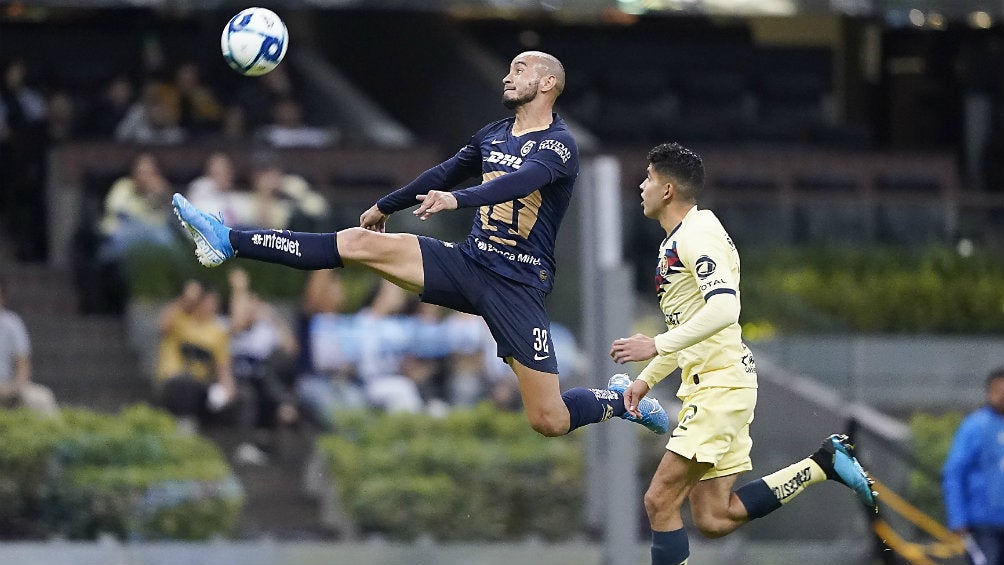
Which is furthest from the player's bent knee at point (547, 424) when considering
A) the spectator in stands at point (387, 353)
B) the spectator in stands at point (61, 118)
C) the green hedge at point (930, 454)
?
the spectator in stands at point (61, 118)

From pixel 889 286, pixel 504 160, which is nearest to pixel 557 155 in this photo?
pixel 504 160

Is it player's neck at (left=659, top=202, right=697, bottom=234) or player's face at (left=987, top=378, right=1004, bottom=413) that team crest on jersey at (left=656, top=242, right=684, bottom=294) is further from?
player's face at (left=987, top=378, right=1004, bottom=413)

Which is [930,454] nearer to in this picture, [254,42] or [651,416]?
[651,416]

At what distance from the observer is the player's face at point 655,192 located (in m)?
8.84

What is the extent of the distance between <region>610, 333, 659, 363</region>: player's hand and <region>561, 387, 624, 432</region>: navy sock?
1.23m

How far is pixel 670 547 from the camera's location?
904cm

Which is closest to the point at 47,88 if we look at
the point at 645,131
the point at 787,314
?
the point at 645,131

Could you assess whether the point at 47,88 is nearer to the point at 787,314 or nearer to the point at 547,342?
the point at 787,314

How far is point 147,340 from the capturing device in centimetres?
1570

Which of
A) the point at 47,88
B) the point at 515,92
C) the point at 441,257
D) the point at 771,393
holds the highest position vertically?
the point at 47,88

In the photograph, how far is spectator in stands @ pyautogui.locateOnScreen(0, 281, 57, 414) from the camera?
14.8 metres

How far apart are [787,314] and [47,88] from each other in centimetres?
885

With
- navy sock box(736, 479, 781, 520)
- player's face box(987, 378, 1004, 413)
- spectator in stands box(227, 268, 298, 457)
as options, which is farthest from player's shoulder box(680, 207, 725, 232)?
spectator in stands box(227, 268, 298, 457)

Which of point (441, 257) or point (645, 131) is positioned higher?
point (645, 131)
